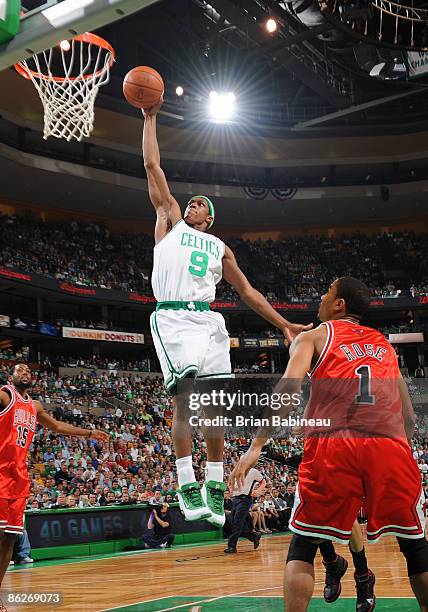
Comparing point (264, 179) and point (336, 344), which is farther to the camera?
point (264, 179)

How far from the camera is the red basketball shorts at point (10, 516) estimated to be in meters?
6.23

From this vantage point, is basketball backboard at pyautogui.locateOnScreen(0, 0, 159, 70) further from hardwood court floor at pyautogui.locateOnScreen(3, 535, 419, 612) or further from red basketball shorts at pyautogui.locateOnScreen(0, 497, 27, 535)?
hardwood court floor at pyautogui.locateOnScreen(3, 535, 419, 612)

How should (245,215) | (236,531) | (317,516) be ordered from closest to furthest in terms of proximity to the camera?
(317,516), (236,531), (245,215)

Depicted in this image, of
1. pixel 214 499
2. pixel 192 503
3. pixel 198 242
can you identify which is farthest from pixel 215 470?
pixel 198 242

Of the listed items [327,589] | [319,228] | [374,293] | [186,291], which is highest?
[319,228]

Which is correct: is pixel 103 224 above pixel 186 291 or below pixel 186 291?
above

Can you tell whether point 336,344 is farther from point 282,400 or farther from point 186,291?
point 186,291

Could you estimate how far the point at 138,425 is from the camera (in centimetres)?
2139

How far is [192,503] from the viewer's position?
4.17m

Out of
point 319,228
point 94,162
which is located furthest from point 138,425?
point 319,228

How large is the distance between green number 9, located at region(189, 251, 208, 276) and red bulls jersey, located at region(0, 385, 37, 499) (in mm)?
2880

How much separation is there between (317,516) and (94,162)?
88.2 ft

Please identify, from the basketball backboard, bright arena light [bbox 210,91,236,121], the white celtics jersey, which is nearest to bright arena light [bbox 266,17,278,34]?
bright arena light [bbox 210,91,236,121]

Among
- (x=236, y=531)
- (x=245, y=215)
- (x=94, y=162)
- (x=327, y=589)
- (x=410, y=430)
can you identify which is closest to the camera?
(x=410, y=430)
